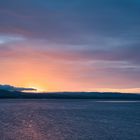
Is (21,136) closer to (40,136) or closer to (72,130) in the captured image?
(40,136)

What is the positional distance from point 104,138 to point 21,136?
1145 cm

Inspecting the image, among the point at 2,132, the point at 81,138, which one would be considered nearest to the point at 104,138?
the point at 81,138

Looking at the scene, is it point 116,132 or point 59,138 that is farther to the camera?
point 116,132

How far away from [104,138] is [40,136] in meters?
9.01

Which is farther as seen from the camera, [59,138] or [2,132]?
[2,132]

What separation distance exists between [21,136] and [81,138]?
852 centimetres

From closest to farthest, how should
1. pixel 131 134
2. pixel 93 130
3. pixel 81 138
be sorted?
1. pixel 81 138
2. pixel 131 134
3. pixel 93 130

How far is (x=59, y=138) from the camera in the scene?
55750 mm

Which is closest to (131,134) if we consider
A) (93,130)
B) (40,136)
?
(93,130)

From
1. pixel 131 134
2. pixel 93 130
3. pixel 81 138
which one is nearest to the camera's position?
pixel 81 138

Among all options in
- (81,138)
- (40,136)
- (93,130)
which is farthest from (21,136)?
(93,130)

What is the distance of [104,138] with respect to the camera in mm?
55156

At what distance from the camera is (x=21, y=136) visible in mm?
57438

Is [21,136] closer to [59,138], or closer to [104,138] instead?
[59,138]
